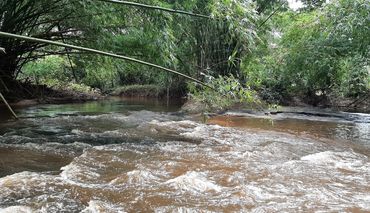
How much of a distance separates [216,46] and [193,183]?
831 centimetres

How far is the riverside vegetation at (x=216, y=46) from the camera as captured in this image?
622cm

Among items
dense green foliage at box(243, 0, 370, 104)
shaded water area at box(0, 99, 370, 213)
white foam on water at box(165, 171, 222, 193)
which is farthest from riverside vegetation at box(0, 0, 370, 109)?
white foam on water at box(165, 171, 222, 193)

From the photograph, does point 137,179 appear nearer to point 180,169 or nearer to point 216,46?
point 180,169

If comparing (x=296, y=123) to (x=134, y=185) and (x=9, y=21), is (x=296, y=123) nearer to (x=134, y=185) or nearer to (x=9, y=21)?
(x=134, y=185)

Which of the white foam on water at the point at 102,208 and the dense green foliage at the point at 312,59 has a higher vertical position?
the dense green foliage at the point at 312,59

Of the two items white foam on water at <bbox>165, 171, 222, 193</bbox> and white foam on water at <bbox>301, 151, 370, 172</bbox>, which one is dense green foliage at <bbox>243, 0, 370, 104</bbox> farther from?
white foam on water at <bbox>165, 171, 222, 193</bbox>

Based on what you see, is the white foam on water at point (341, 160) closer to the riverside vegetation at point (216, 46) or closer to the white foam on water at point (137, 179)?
the riverside vegetation at point (216, 46)

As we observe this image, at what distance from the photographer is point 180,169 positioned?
4.66 meters

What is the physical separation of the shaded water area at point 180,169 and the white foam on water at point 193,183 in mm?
11

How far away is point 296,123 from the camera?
9547 mm

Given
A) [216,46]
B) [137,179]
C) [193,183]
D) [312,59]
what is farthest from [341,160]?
[312,59]

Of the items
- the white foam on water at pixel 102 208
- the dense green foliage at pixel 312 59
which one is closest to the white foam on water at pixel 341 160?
the white foam on water at pixel 102 208

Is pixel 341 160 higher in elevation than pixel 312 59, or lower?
lower

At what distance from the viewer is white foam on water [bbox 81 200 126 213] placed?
3.18 metres
